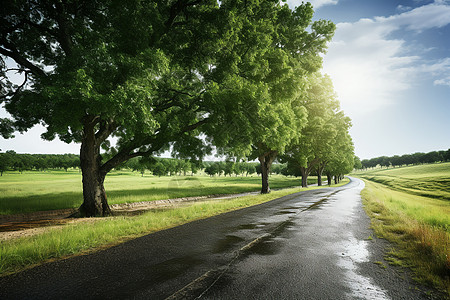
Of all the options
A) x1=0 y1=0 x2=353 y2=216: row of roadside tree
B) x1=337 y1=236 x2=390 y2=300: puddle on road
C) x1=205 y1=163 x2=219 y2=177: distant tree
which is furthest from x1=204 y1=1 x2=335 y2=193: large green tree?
x1=205 y1=163 x2=219 y2=177: distant tree

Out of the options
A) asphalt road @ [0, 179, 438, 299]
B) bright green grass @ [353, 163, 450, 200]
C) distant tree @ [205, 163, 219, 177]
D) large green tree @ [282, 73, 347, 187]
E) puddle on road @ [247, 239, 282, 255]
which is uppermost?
large green tree @ [282, 73, 347, 187]

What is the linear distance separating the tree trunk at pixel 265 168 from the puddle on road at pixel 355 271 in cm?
1849

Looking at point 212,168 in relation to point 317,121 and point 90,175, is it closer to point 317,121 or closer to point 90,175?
point 317,121

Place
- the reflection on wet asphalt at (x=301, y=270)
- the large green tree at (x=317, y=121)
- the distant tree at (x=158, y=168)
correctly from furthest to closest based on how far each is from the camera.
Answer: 1. the large green tree at (x=317, y=121)
2. the distant tree at (x=158, y=168)
3. the reflection on wet asphalt at (x=301, y=270)

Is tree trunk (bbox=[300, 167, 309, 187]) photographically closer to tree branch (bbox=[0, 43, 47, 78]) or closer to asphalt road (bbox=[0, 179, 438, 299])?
asphalt road (bbox=[0, 179, 438, 299])

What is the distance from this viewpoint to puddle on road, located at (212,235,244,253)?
17.6 ft

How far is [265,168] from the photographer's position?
25.3 metres

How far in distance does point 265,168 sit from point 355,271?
21.3 m

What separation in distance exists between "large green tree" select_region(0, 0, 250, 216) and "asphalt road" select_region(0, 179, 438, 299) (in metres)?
5.73

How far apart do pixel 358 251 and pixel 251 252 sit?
2.81m

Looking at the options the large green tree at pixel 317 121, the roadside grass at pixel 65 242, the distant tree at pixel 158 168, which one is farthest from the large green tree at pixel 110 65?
the large green tree at pixel 317 121

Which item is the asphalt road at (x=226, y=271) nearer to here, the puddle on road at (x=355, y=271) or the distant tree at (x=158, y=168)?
the puddle on road at (x=355, y=271)

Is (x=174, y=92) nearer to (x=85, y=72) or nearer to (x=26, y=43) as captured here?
(x=85, y=72)

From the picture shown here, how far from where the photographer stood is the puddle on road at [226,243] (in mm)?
5363
